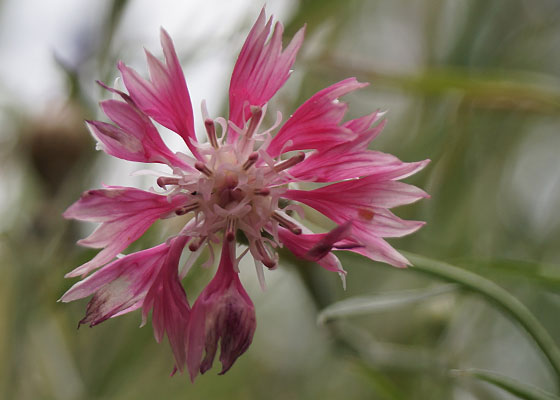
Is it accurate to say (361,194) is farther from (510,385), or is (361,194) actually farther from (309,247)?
(510,385)

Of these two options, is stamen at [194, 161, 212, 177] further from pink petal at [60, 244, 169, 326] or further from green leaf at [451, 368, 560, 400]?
green leaf at [451, 368, 560, 400]

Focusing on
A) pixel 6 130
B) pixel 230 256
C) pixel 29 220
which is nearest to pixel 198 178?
pixel 230 256

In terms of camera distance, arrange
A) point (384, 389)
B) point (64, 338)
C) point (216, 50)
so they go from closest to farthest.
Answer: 1. point (384, 389)
2. point (216, 50)
3. point (64, 338)

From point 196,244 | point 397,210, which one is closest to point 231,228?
point 196,244

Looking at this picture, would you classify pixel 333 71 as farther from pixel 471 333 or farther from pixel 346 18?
pixel 471 333

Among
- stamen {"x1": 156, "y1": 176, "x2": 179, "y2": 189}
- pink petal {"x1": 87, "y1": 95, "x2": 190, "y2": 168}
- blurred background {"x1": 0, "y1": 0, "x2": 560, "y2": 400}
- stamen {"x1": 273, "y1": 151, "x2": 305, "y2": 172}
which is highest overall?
pink petal {"x1": 87, "y1": 95, "x2": 190, "y2": 168}

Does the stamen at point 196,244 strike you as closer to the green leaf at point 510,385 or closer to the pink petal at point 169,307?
the pink petal at point 169,307

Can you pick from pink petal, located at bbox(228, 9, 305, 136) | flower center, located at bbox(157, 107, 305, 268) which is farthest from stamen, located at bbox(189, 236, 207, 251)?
pink petal, located at bbox(228, 9, 305, 136)
